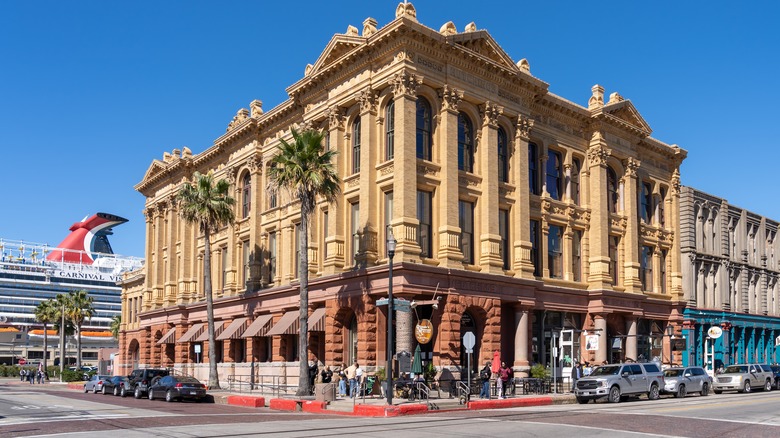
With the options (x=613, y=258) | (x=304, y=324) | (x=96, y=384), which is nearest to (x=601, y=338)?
(x=613, y=258)

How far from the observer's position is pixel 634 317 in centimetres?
4962

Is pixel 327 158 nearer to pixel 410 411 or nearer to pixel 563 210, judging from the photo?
pixel 410 411

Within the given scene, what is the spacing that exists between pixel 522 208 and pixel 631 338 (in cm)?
1331

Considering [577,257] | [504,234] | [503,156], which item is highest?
[503,156]

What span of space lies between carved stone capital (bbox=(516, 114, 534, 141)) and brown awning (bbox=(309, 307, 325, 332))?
14.2 metres

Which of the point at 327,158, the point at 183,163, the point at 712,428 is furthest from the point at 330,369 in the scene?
the point at 183,163

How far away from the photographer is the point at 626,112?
50.8 meters

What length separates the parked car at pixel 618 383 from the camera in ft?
109

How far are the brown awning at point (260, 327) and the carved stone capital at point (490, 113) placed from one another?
1707 cm

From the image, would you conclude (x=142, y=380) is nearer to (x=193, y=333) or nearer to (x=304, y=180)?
(x=193, y=333)

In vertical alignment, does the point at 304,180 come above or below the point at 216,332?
above

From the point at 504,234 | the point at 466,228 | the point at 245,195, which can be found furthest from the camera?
the point at 245,195

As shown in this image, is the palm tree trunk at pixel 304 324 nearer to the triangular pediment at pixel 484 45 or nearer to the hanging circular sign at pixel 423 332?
the hanging circular sign at pixel 423 332

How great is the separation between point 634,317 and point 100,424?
1408 inches
